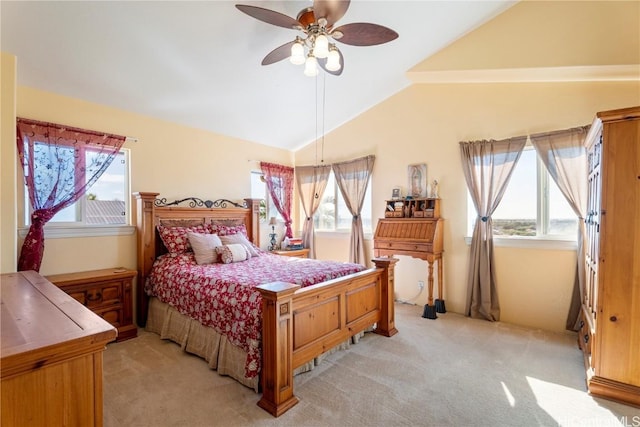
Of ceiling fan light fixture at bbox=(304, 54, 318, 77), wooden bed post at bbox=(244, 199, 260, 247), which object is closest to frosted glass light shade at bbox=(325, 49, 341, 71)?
ceiling fan light fixture at bbox=(304, 54, 318, 77)

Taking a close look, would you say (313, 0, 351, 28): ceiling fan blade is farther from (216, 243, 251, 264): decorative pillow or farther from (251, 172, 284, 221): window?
(251, 172, 284, 221): window

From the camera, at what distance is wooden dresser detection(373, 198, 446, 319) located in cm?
366

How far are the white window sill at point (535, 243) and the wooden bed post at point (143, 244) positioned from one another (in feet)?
13.3

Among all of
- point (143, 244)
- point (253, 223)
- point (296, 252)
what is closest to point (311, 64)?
point (143, 244)

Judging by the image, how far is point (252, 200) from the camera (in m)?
4.57

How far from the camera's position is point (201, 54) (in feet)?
9.28

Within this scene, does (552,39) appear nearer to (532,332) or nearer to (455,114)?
(455,114)

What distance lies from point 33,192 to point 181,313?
1.75 meters

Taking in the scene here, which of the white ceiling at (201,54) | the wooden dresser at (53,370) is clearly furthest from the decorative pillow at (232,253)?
the wooden dresser at (53,370)

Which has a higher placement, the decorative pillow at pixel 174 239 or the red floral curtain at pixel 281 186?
the red floral curtain at pixel 281 186

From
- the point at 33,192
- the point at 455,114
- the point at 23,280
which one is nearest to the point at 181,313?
the point at 23,280

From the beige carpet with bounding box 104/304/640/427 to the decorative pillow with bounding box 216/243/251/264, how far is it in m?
0.98

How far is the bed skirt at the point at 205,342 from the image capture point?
2.27m

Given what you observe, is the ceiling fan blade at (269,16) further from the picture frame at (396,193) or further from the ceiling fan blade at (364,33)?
the picture frame at (396,193)
